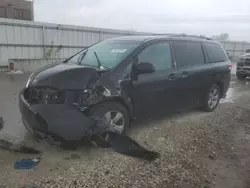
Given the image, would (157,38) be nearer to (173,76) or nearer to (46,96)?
(173,76)

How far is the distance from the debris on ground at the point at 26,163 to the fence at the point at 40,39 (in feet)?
27.3

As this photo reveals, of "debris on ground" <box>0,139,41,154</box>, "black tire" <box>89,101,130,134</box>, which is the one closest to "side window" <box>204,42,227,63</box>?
"black tire" <box>89,101,130,134</box>

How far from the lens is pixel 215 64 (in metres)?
6.21

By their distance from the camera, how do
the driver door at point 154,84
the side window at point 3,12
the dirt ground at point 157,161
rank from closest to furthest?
the dirt ground at point 157,161 < the driver door at point 154,84 < the side window at point 3,12

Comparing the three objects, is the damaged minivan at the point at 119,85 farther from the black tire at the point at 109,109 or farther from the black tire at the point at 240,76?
the black tire at the point at 240,76

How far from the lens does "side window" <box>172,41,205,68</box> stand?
5152 millimetres

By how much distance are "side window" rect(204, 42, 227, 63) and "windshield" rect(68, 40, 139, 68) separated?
2.35 m

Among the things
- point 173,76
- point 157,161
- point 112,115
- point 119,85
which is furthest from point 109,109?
point 173,76

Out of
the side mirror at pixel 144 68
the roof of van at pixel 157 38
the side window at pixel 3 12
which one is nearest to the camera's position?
the side mirror at pixel 144 68

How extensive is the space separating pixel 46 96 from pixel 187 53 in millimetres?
3142

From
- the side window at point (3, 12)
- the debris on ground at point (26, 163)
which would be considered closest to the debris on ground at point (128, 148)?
the debris on ground at point (26, 163)

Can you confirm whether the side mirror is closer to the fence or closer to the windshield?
the windshield

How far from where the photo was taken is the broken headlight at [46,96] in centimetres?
362

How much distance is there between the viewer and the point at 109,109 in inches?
154
